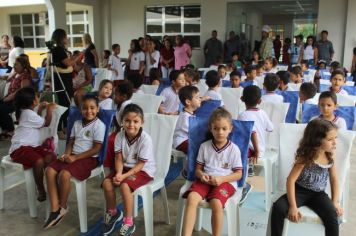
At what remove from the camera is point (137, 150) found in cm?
247

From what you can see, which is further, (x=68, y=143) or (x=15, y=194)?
(x=15, y=194)

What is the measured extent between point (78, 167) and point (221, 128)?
106 centimetres

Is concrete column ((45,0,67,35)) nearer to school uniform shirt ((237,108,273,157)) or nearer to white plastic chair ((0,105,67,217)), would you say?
white plastic chair ((0,105,67,217))

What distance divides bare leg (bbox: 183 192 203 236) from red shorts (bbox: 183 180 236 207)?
0.04 m

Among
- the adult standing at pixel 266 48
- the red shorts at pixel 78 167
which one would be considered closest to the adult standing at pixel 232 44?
the adult standing at pixel 266 48

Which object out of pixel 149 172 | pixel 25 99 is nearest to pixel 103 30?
pixel 25 99

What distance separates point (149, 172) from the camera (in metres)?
2.48

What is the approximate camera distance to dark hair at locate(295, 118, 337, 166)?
201 centimetres

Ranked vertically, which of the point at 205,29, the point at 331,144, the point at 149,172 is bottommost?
the point at 149,172

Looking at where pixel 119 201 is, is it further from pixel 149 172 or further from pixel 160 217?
pixel 149 172

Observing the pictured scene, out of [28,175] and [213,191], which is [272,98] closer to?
[213,191]

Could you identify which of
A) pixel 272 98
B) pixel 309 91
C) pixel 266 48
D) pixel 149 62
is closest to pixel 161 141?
pixel 272 98

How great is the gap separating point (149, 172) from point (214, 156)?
0.48 m

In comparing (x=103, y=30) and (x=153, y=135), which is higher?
(x=103, y=30)
